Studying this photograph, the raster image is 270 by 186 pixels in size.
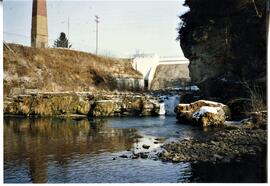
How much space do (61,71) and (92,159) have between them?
57.4 feet

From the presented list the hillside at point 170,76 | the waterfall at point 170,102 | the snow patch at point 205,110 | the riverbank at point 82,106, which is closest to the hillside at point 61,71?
the hillside at point 170,76

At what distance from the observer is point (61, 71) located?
2414cm

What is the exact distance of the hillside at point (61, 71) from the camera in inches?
827

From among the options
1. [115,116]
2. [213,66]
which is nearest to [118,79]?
[115,116]

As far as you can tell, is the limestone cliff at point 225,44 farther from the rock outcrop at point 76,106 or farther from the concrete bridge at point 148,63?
the concrete bridge at point 148,63

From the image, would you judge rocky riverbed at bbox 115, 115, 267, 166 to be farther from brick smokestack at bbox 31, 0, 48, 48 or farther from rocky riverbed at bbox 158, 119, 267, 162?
brick smokestack at bbox 31, 0, 48, 48

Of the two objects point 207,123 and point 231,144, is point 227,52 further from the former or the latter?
point 231,144

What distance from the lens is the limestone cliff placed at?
483 inches

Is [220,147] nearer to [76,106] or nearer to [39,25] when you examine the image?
[76,106]

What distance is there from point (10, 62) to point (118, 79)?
27.5ft

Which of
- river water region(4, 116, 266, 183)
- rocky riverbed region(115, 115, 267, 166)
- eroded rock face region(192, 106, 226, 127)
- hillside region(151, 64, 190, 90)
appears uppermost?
hillside region(151, 64, 190, 90)

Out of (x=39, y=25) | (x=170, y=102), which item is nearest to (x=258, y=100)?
(x=170, y=102)

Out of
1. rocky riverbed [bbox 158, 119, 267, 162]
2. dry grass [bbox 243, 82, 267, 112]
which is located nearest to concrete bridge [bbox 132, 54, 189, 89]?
dry grass [bbox 243, 82, 267, 112]

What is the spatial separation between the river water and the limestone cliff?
310 centimetres
